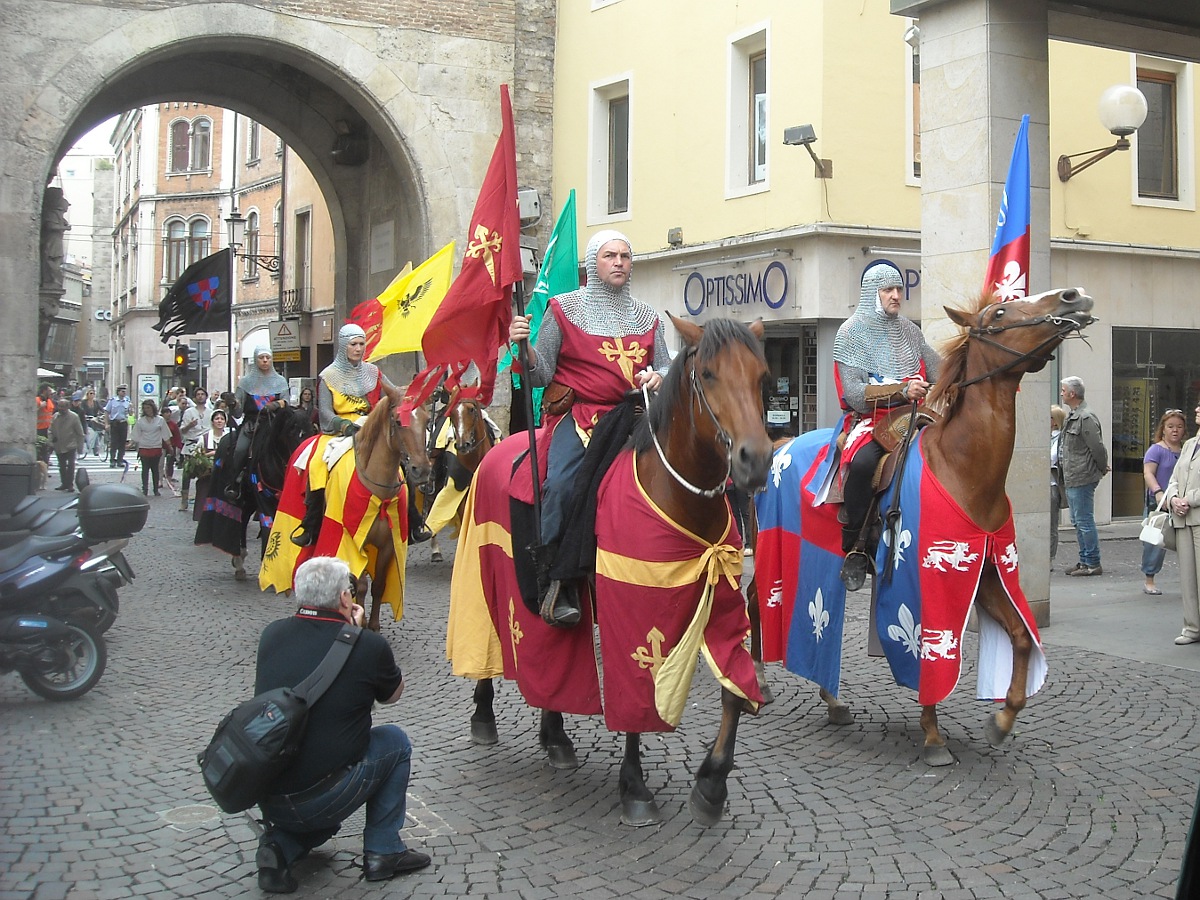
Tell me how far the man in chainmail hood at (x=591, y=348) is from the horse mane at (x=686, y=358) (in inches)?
13.1

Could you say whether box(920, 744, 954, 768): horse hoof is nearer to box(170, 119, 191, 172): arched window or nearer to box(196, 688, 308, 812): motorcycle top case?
box(196, 688, 308, 812): motorcycle top case

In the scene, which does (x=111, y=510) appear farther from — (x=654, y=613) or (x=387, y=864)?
(x=654, y=613)

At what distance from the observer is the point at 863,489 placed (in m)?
6.39

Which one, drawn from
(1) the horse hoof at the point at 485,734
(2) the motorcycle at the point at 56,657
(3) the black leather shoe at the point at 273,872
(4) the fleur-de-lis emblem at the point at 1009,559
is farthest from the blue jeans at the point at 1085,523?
(3) the black leather shoe at the point at 273,872

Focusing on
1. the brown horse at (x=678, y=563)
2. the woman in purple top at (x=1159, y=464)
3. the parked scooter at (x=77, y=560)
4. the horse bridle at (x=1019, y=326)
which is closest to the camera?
the parked scooter at (x=77, y=560)

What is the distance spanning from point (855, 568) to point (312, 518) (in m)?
4.20

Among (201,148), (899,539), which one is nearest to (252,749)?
(899,539)

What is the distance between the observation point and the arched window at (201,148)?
45.8m

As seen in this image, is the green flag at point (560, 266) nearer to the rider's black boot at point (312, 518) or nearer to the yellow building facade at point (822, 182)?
the rider's black boot at point (312, 518)

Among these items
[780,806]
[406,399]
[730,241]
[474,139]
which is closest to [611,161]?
[474,139]

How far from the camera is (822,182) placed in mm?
16297

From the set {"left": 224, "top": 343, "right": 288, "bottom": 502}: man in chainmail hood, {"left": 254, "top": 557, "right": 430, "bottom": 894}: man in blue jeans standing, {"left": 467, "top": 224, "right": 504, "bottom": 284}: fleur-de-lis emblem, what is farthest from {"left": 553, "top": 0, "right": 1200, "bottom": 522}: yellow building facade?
{"left": 254, "top": 557, "right": 430, "bottom": 894}: man in blue jeans standing

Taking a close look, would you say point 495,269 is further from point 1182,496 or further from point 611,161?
point 611,161

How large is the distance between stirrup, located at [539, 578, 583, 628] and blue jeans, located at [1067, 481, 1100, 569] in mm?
8982
